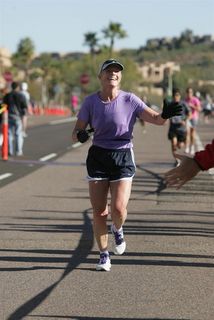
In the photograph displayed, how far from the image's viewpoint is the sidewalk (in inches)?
275

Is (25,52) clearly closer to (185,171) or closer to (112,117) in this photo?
(112,117)

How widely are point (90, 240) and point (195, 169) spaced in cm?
529

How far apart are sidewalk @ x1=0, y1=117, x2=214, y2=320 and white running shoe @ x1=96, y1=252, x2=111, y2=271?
0.07 metres

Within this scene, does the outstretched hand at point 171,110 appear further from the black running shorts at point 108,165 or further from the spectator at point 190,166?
the spectator at point 190,166

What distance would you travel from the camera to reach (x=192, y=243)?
10016 millimetres

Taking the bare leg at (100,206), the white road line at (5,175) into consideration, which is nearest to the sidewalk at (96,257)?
the bare leg at (100,206)

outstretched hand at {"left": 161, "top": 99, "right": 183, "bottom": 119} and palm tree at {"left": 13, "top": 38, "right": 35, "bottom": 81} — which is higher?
outstretched hand at {"left": 161, "top": 99, "right": 183, "bottom": 119}

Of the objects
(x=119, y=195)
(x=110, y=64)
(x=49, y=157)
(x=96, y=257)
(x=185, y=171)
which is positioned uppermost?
(x=110, y=64)

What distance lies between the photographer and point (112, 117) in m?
8.41

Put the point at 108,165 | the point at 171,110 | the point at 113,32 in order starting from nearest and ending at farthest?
1. the point at 171,110
2. the point at 108,165
3. the point at 113,32

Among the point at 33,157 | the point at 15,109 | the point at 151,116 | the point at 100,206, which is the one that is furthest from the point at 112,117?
the point at 33,157

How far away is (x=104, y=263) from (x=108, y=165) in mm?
869

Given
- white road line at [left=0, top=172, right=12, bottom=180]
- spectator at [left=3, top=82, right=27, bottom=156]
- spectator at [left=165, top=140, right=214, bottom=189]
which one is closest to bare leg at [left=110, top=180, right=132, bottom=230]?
spectator at [left=165, top=140, right=214, bottom=189]

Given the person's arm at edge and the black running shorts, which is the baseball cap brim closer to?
the black running shorts
